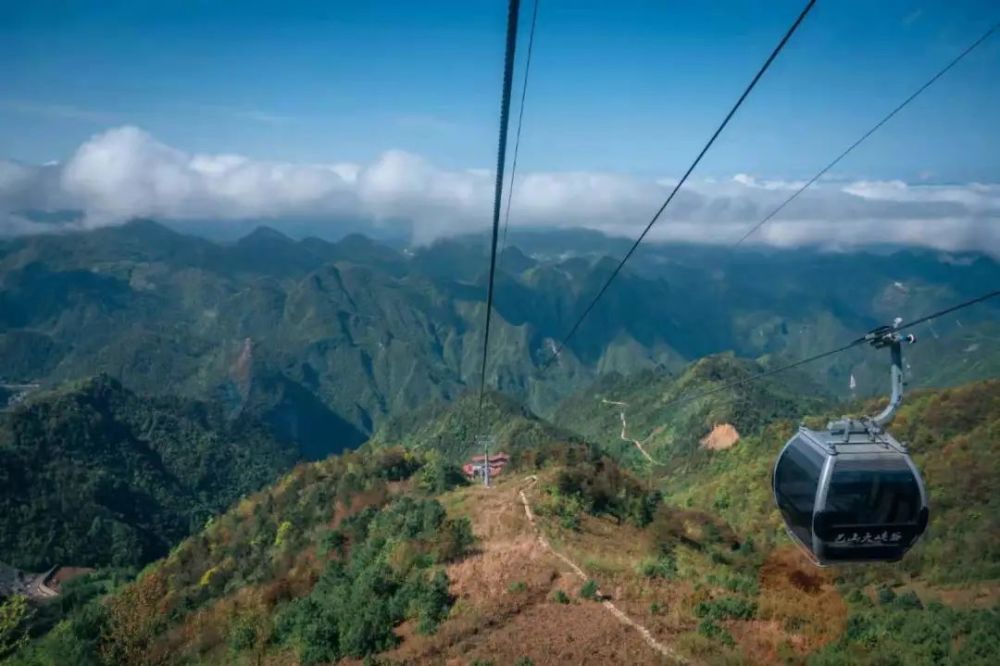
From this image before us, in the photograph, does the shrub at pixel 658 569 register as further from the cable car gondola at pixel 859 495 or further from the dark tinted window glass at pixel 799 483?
the cable car gondola at pixel 859 495

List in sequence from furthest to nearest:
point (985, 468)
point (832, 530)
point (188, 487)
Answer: point (188, 487) < point (985, 468) < point (832, 530)

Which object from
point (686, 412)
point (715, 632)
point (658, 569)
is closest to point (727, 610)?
point (715, 632)

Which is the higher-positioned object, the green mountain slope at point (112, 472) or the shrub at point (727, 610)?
the shrub at point (727, 610)

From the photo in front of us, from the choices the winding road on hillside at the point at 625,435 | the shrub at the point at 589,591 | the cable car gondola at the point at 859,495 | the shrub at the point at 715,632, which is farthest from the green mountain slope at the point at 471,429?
the cable car gondola at the point at 859,495

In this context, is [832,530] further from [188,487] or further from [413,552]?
[188,487]

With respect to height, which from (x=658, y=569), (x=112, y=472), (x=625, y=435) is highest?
(x=658, y=569)

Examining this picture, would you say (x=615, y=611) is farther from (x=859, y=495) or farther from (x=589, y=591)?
(x=859, y=495)

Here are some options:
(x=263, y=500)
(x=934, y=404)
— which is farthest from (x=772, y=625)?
(x=263, y=500)
